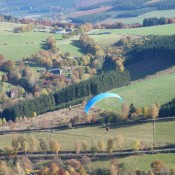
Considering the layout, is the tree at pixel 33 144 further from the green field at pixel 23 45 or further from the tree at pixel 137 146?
the green field at pixel 23 45

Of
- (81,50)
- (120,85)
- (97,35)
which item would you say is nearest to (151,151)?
(120,85)

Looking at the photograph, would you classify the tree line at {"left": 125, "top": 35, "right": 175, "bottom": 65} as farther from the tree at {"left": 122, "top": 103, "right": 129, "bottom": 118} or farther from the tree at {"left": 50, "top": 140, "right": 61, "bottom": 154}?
the tree at {"left": 50, "top": 140, "right": 61, "bottom": 154}

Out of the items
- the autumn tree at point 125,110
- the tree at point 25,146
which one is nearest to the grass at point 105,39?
the autumn tree at point 125,110

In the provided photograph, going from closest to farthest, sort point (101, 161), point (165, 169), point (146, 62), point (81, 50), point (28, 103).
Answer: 1. point (165, 169)
2. point (101, 161)
3. point (28, 103)
4. point (146, 62)
5. point (81, 50)

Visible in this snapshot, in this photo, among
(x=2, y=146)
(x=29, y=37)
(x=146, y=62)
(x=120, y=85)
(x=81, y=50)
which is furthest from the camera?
(x=29, y=37)

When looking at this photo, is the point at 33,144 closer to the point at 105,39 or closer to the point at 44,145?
the point at 44,145

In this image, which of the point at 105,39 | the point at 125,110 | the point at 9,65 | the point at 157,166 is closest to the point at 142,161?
the point at 157,166

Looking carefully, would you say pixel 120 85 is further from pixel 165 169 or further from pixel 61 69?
pixel 165 169

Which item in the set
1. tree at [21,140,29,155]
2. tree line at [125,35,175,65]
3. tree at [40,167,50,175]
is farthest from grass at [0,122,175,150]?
tree line at [125,35,175,65]
